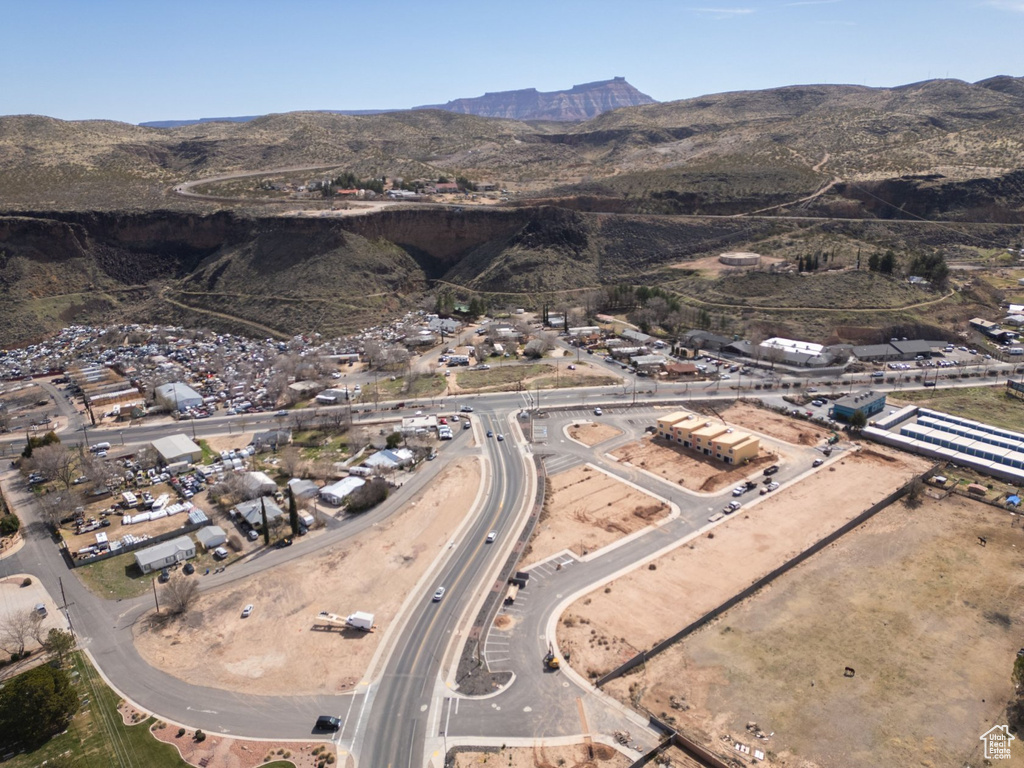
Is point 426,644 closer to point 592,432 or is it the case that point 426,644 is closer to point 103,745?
point 103,745

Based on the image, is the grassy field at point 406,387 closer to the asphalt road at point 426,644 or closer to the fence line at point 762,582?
the asphalt road at point 426,644

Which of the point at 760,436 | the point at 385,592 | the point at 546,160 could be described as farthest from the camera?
the point at 546,160

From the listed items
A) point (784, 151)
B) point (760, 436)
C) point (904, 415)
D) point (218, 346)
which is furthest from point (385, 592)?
point (784, 151)

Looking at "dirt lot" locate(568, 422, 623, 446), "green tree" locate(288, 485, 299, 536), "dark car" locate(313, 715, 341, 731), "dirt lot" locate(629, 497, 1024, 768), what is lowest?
"dirt lot" locate(629, 497, 1024, 768)

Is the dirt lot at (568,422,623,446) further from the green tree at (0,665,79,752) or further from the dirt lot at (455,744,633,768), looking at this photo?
the green tree at (0,665,79,752)

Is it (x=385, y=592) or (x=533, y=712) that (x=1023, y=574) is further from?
(x=385, y=592)

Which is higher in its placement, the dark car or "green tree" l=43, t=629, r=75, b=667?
"green tree" l=43, t=629, r=75, b=667

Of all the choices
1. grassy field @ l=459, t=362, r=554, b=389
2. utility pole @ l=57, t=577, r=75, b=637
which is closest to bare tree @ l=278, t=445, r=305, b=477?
utility pole @ l=57, t=577, r=75, b=637
